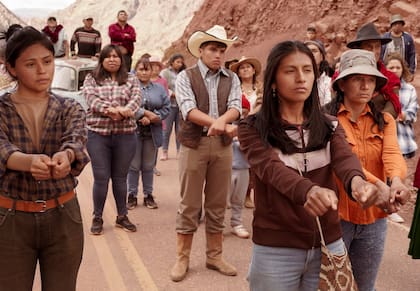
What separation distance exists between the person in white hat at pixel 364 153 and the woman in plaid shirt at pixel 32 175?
5.56ft

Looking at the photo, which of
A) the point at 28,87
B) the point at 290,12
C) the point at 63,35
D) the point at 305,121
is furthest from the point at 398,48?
the point at 290,12

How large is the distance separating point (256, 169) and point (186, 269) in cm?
266

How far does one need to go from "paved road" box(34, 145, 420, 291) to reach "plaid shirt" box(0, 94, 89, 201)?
217 cm

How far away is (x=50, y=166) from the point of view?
2.71m

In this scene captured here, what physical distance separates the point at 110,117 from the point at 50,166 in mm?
3208

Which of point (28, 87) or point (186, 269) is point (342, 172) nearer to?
point (28, 87)

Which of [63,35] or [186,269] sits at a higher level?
[63,35]

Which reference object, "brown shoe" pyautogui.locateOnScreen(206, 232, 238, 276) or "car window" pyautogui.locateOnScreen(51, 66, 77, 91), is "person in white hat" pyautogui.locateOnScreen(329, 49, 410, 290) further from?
"car window" pyautogui.locateOnScreen(51, 66, 77, 91)

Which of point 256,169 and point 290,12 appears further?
point 290,12

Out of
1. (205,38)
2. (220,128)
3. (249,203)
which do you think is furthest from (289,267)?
(249,203)

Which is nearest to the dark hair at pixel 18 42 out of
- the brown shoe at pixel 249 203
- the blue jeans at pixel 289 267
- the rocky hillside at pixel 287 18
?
the blue jeans at pixel 289 267

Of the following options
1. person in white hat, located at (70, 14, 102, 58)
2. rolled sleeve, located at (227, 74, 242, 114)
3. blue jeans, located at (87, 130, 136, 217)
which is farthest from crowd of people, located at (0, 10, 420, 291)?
person in white hat, located at (70, 14, 102, 58)

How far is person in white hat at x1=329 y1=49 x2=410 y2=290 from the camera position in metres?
3.33

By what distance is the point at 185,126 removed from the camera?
4.82m
